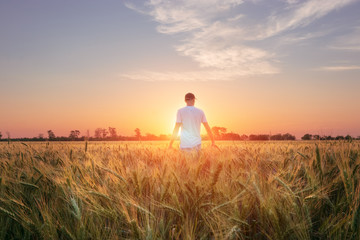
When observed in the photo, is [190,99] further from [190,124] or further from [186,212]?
[186,212]

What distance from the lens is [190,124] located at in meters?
6.43

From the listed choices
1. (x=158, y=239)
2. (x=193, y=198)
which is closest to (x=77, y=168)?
(x=193, y=198)

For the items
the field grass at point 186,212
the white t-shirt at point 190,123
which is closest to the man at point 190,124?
the white t-shirt at point 190,123

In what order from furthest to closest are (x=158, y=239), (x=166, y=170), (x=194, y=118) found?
(x=194, y=118)
(x=166, y=170)
(x=158, y=239)

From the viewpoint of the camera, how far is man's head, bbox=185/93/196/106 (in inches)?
247

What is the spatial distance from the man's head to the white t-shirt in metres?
0.10

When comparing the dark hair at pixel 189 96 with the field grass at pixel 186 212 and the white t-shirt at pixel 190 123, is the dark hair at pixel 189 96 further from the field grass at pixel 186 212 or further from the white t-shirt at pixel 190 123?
the field grass at pixel 186 212

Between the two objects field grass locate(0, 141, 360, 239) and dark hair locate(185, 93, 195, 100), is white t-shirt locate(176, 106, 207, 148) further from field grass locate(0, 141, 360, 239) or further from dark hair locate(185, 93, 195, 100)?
field grass locate(0, 141, 360, 239)

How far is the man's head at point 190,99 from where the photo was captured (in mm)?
6270

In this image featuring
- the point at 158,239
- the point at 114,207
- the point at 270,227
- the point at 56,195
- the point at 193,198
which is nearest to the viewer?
the point at 158,239

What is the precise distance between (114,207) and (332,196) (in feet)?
6.18

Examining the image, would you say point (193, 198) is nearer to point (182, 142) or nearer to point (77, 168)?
point (77, 168)

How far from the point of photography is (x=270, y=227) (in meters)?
1.64

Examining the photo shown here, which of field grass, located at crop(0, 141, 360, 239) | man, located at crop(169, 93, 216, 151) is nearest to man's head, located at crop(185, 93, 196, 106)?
man, located at crop(169, 93, 216, 151)
